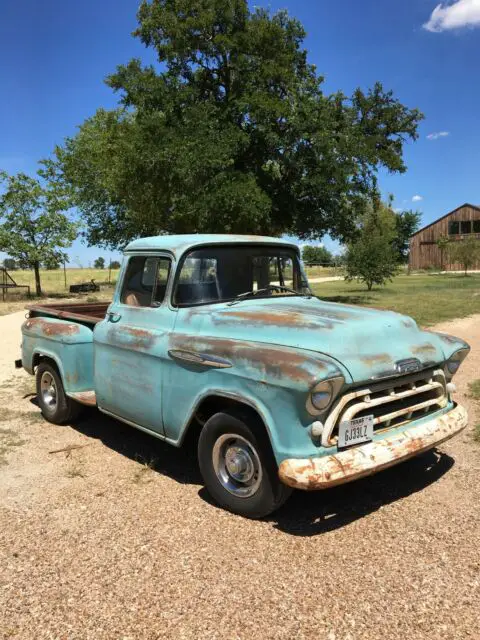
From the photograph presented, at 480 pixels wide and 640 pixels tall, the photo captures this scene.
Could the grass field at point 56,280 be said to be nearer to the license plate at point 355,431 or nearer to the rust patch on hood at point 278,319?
the rust patch on hood at point 278,319

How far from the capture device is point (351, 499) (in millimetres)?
3676

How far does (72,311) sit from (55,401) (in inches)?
49.0

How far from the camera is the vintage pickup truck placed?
300 centimetres

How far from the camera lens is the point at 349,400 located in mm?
3066

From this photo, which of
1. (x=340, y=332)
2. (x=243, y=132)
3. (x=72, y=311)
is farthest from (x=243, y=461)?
(x=243, y=132)

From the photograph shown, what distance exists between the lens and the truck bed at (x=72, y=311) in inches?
204

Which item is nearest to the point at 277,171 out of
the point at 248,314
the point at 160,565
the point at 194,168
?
the point at 194,168

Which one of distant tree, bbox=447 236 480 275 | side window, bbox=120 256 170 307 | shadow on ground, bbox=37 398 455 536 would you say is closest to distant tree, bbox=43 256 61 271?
shadow on ground, bbox=37 398 455 536

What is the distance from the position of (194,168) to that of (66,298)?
10229 millimetres

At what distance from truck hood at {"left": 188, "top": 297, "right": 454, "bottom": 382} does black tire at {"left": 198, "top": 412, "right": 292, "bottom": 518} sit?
1.81 ft

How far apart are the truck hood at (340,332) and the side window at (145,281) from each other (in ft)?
1.40

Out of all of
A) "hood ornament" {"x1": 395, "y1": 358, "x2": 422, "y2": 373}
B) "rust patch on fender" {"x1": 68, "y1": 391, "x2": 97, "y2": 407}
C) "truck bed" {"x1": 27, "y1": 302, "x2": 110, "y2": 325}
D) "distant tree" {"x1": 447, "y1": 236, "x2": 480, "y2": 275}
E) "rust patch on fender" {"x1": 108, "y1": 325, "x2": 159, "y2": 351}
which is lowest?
"rust patch on fender" {"x1": 68, "y1": 391, "x2": 97, "y2": 407}

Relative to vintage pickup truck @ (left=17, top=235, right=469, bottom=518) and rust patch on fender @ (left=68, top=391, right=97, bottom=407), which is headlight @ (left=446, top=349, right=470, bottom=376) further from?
rust patch on fender @ (left=68, top=391, right=97, bottom=407)

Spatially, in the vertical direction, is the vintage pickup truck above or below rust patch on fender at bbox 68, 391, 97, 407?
above
